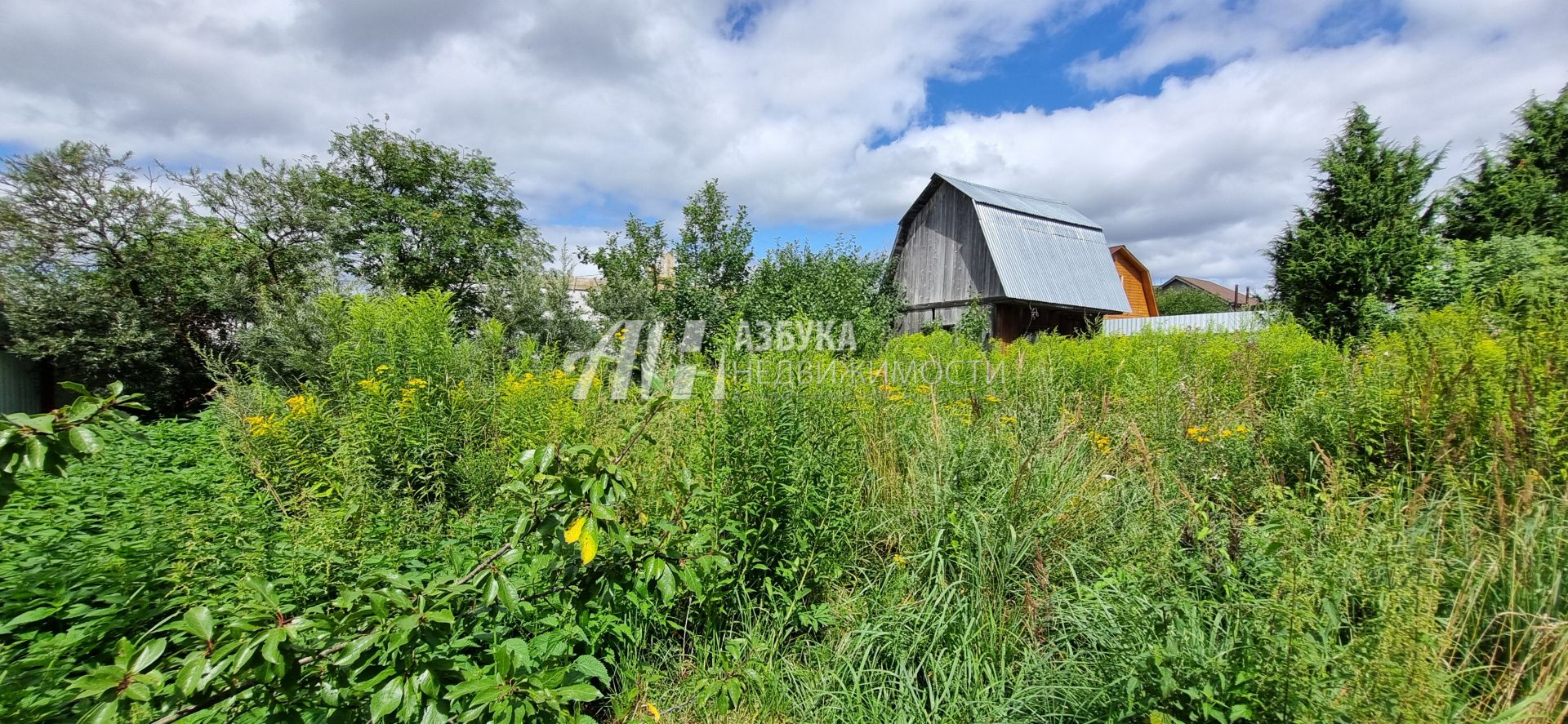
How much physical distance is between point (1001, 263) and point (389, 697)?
47.8 feet

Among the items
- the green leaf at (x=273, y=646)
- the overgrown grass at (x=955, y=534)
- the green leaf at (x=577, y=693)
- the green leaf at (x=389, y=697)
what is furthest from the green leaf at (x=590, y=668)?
the green leaf at (x=273, y=646)

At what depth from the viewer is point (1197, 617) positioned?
5.71 feet

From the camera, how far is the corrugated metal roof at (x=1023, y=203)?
49.3ft

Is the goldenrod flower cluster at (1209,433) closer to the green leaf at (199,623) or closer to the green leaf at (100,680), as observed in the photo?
the green leaf at (199,623)

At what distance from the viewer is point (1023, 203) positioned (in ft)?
54.7

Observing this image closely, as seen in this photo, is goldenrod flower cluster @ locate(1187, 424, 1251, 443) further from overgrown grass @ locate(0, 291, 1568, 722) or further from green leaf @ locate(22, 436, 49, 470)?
green leaf @ locate(22, 436, 49, 470)

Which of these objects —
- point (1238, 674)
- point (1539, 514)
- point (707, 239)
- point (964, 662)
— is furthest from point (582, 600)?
point (707, 239)

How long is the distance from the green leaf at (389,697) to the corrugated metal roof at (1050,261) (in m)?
14.1

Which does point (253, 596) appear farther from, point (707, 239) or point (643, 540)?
point (707, 239)

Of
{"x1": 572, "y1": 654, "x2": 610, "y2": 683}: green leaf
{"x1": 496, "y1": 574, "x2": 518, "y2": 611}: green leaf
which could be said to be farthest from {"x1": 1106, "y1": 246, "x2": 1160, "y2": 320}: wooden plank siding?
{"x1": 496, "y1": 574, "x2": 518, "y2": 611}: green leaf

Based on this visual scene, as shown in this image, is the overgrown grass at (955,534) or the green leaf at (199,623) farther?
the overgrown grass at (955,534)

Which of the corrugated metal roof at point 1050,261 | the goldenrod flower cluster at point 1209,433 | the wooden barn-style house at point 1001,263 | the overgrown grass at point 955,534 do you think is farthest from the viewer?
the wooden barn-style house at point 1001,263

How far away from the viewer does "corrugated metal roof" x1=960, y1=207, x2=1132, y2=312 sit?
1410 cm

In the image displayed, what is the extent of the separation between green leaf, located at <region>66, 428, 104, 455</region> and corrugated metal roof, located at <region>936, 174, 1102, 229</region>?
15.3m
